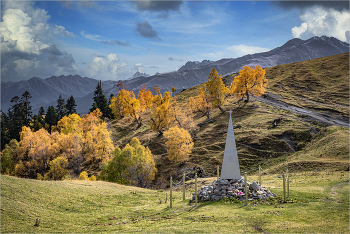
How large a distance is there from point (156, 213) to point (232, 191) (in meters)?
6.82

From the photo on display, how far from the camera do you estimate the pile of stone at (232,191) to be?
18406 mm

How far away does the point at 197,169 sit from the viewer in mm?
50062

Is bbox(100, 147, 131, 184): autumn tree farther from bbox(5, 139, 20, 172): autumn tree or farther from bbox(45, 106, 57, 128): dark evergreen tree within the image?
bbox(45, 106, 57, 128): dark evergreen tree

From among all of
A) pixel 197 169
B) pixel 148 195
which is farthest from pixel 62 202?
pixel 197 169

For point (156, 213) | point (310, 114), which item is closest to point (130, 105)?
point (310, 114)

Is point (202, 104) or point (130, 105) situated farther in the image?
point (130, 105)

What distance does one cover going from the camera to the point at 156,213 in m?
18.0

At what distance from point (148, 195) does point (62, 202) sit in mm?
10468

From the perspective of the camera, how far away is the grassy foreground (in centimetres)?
1242

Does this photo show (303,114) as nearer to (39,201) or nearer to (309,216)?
(309,216)

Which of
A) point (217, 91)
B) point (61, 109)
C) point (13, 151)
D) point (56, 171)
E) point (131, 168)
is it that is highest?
point (217, 91)

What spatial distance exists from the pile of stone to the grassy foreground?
2.80ft

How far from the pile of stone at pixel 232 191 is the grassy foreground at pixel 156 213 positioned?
2.80 ft

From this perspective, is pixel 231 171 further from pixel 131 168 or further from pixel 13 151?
pixel 13 151
